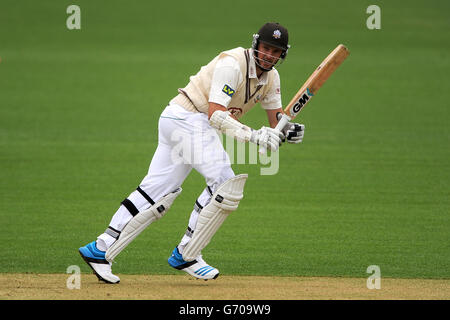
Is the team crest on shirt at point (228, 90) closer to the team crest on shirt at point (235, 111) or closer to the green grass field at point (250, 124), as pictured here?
the team crest on shirt at point (235, 111)

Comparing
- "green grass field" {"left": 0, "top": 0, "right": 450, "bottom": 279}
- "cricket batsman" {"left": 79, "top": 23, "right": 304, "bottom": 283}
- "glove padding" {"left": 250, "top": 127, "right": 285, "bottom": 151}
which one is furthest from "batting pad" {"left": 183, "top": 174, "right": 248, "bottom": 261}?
"green grass field" {"left": 0, "top": 0, "right": 450, "bottom": 279}

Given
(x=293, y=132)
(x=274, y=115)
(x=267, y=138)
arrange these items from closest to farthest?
1. (x=267, y=138)
2. (x=293, y=132)
3. (x=274, y=115)

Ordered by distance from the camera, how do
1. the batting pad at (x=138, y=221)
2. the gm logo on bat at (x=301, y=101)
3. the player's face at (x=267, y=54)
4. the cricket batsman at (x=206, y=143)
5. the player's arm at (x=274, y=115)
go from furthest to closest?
the player's arm at (x=274, y=115), the gm logo on bat at (x=301, y=101), the batting pad at (x=138, y=221), the player's face at (x=267, y=54), the cricket batsman at (x=206, y=143)

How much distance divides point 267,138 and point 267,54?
76 cm

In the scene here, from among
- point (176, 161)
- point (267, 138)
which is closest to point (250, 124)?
point (176, 161)

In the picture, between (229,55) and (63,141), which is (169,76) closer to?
(63,141)

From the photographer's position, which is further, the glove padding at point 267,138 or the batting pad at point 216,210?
the batting pad at point 216,210

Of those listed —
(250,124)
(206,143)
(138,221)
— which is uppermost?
(206,143)

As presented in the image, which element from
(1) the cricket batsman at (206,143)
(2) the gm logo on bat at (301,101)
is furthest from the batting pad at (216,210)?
(2) the gm logo on bat at (301,101)

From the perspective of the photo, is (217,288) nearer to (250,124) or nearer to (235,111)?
(235,111)

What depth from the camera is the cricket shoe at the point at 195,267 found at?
7.41 meters

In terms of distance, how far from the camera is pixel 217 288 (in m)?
7.16

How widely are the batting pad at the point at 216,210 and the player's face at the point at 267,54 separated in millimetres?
1001
